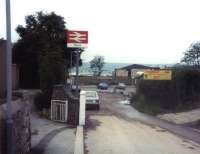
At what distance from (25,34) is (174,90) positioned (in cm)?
2307

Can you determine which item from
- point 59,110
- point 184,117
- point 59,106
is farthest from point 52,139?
point 184,117

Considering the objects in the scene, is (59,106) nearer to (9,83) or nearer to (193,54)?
(9,83)

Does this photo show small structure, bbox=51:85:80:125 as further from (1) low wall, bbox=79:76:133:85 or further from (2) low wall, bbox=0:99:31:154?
(1) low wall, bbox=79:76:133:85

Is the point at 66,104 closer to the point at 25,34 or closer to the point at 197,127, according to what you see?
the point at 197,127

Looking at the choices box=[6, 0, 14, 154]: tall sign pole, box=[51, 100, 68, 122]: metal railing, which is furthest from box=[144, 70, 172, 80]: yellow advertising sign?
box=[6, 0, 14, 154]: tall sign pole

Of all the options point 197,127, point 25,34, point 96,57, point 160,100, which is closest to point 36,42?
point 25,34

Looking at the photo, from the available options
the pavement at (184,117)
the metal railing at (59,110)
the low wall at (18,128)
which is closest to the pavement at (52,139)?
the low wall at (18,128)

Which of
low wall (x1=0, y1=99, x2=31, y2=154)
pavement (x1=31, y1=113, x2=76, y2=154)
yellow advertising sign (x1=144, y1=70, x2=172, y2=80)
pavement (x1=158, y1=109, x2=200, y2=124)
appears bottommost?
pavement (x1=158, y1=109, x2=200, y2=124)

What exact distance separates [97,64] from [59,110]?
143205 mm

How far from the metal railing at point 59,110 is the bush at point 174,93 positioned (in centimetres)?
1679

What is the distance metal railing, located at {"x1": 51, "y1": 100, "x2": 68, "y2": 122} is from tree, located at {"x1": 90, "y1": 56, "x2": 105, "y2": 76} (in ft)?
462

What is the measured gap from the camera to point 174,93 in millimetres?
46844

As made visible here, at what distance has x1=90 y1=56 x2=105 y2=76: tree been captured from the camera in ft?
561

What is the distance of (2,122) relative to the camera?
1131 cm
